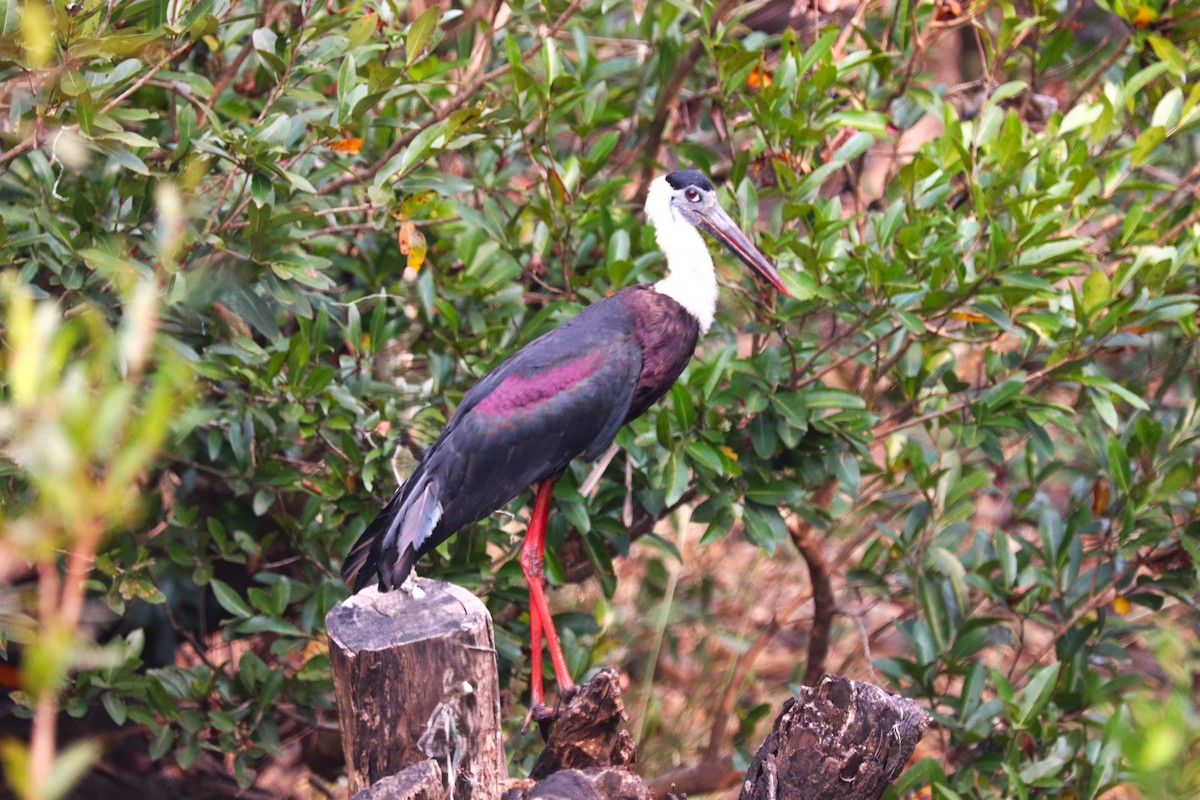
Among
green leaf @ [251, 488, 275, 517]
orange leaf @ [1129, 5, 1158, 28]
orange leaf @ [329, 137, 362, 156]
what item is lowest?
green leaf @ [251, 488, 275, 517]

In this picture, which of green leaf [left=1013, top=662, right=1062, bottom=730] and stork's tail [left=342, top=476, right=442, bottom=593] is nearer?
stork's tail [left=342, top=476, right=442, bottom=593]

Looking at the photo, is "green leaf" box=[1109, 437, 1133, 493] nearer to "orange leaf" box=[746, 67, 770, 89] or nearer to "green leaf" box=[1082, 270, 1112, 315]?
"green leaf" box=[1082, 270, 1112, 315]

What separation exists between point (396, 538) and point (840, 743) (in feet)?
4.61

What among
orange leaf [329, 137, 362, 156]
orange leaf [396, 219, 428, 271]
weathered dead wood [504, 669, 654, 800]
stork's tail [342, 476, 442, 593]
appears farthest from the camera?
orange leaf [329, 137, 362, 156]

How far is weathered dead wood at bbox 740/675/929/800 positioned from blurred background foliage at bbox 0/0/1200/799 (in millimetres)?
1192

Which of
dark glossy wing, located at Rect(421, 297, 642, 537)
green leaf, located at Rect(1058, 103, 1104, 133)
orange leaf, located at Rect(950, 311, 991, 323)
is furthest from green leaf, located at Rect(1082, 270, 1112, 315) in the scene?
dark glossy wing, located at Rect(421, 297, 642, 537)

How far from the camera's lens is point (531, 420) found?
4.04 meters

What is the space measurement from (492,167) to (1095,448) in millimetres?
2610

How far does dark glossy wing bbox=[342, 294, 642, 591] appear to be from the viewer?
388cm

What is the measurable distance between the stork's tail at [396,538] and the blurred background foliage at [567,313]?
259 mm

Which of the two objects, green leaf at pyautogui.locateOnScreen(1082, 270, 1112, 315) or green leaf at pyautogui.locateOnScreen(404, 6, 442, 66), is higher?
green leaf at pyautogui.locateOnScreen(404, 6, 442, 66)

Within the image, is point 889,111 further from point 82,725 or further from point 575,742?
point 82,725

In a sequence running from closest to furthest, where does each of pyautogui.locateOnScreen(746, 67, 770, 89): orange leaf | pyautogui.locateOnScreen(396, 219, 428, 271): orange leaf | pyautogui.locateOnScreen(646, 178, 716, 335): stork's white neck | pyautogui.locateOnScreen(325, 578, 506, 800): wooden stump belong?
pyautogui.locateOnScreen(325, 578, 506, 800): wooden stump < pyautogui.locateOnScreen(396, 219, 428, 271): orange leaf < pyautogui.locateOnScreen(646, 178, 716, 335): stork's white neck < pyautogui.locateOnScreen(746, 67, 770, 89): orange leaf

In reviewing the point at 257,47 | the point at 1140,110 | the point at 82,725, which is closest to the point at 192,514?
the point at 82,725
